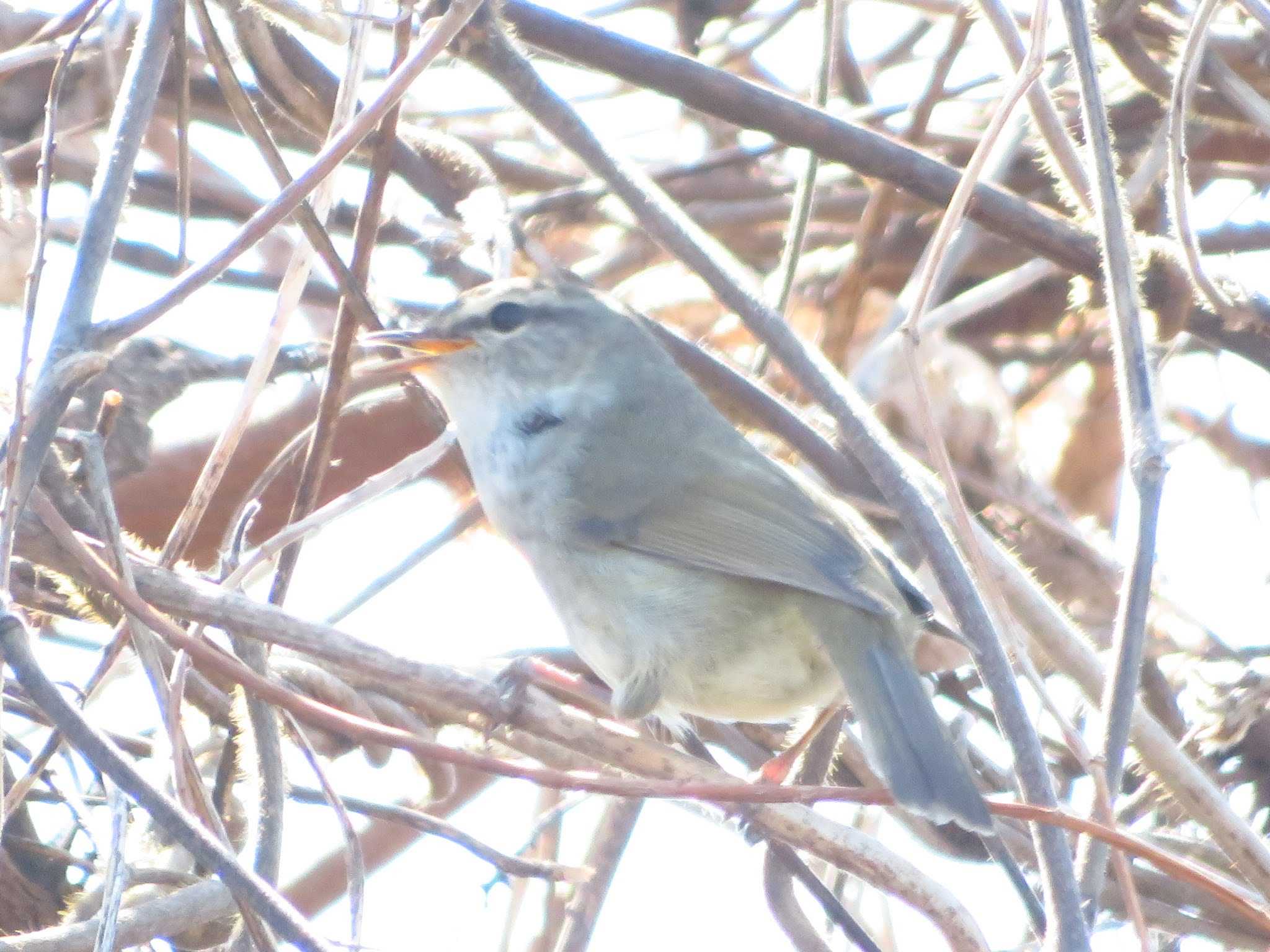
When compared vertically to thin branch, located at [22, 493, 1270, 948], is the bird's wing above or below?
above

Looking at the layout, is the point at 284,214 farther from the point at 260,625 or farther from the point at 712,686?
the point at 712,686

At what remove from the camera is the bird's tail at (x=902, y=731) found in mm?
2498

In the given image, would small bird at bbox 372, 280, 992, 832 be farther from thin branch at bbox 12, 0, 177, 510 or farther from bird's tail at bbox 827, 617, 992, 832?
thin branch at bbox 12, 0, 177, 510

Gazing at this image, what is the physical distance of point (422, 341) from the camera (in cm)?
333

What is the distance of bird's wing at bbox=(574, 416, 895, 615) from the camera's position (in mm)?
3018

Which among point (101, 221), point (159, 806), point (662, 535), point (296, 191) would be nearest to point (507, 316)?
point (662, 535)

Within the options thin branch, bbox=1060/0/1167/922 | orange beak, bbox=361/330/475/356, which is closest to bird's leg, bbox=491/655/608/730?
orange beak, bbox=361/330/475/356

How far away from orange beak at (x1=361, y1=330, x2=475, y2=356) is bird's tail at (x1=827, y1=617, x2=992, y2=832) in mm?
1035

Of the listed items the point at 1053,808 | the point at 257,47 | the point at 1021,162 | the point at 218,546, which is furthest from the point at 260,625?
the point at 1021,162

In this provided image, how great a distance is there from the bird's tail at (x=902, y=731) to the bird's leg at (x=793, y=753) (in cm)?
22

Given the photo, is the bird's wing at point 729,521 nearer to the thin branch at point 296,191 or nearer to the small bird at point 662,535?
the small bird at point 662,535

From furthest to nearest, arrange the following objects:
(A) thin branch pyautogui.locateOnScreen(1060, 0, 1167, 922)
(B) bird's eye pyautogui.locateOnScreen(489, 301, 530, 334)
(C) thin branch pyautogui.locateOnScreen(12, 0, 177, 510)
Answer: (B) bird's eye pyautogui.locateOnScreen(489, 301, 530, 334) < (A) thin branch pyautogui.locateOnScreen(1060, 0, 1167, 922) < (C) thin branch pyautogui.locateOnScreen(12, 0, 177, 510)

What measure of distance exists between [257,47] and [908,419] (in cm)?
162

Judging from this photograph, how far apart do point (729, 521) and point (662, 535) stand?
14cm
